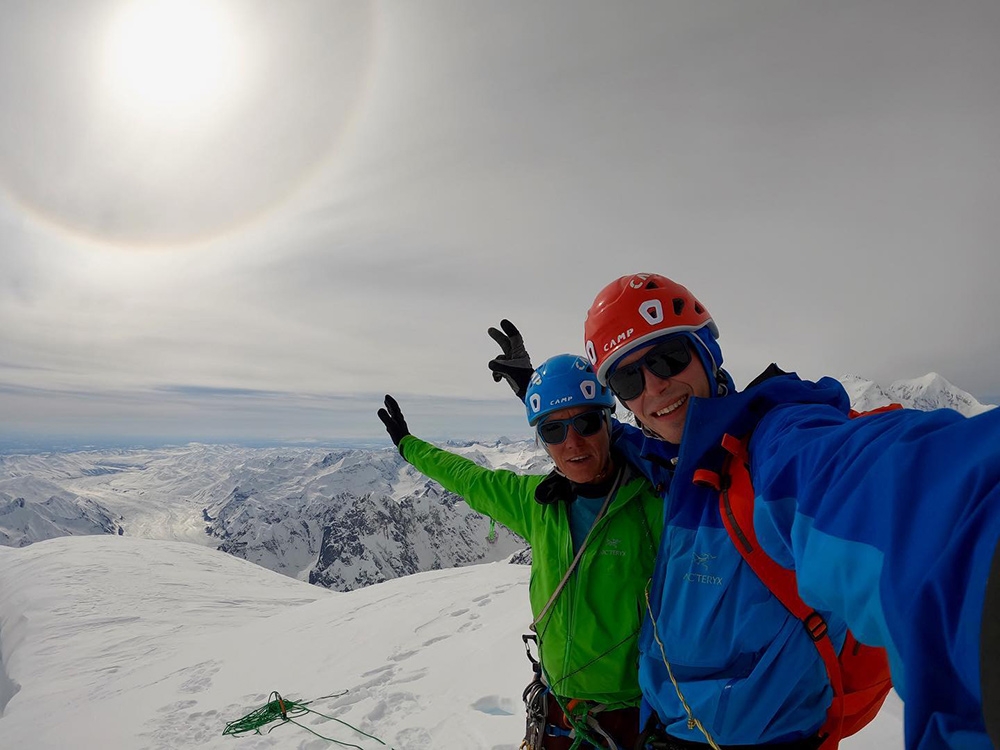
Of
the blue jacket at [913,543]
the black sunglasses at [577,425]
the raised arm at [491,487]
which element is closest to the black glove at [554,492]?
the raised arm at [491,487]

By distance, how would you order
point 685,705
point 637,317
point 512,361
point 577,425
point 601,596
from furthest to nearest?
point 512,361 → point 577,425 → point 601,596 → point 637,317 → point 685,705

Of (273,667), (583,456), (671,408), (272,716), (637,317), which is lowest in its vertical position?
(273,667)

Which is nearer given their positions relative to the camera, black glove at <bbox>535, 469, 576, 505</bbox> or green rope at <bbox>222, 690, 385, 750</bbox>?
black glove at <bbox>535, 469, 576, 505</bbox>

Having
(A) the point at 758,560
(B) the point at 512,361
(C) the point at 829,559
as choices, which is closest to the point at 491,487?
(B) the point at 512,361

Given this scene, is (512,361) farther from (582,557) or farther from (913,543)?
(913,543)

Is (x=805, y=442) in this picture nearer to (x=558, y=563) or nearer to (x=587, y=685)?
(x=558, y=563)

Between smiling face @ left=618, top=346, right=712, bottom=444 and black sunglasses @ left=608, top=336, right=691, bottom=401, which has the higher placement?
black sunglasses @ left=608, top=336, right=691, bottom=401

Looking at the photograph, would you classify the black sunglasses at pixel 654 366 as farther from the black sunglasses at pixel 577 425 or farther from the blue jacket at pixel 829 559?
the black sunglasses at pixel 577 425

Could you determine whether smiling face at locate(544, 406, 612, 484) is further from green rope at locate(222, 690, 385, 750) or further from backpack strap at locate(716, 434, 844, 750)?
green rope at locate(222, 690, 385, 750)

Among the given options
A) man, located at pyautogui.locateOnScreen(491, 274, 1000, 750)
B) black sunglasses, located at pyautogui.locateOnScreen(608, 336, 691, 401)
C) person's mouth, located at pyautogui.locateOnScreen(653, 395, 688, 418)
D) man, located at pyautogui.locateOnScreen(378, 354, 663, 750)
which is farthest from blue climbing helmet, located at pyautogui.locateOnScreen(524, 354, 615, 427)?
person's mouth, located at pyautogui.locateOnScreen(653, 395, 688, 418)
